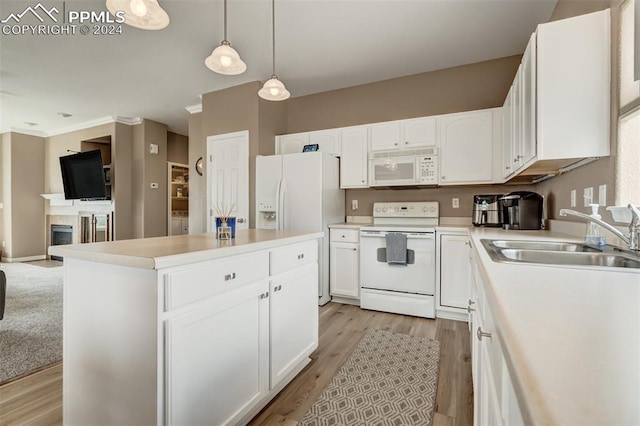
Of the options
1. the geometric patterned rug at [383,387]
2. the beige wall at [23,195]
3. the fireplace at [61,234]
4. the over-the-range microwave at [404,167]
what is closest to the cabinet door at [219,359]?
the geometric patterned rug at [383,387]

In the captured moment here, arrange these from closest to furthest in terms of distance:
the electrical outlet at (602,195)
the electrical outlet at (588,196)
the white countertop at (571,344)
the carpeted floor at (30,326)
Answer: the white countertop at (571,344) → the electrical outlet at (602,195) → the electrical outlet at (588,196) → the carpeted floor at (30,326)

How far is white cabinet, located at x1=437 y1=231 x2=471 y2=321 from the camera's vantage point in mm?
2951

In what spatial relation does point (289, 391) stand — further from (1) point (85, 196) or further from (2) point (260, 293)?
(1) point (85, 196)

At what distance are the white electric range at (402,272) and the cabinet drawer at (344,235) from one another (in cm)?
11

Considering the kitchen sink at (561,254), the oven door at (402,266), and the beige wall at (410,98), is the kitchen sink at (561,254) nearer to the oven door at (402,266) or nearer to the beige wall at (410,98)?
the oven door at (402,266)

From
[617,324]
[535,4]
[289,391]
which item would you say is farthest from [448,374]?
[535,4]

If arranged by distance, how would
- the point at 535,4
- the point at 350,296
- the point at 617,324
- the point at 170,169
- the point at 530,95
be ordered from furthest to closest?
the point at 170,169 < the point at 350,296 < the point at 535,4 < the point at 530,95 < the point at 617,324

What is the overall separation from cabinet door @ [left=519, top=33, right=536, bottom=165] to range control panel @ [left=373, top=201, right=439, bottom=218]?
150 centimetres

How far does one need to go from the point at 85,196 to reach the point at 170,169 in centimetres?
159

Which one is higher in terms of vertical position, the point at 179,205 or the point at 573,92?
the point at 573,92

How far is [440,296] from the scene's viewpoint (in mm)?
3055

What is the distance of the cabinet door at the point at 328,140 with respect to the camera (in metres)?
3.85

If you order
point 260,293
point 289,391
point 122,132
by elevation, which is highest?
point 122,132

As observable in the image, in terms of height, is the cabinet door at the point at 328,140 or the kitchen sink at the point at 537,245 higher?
the cabinet door at the point at 328,140
